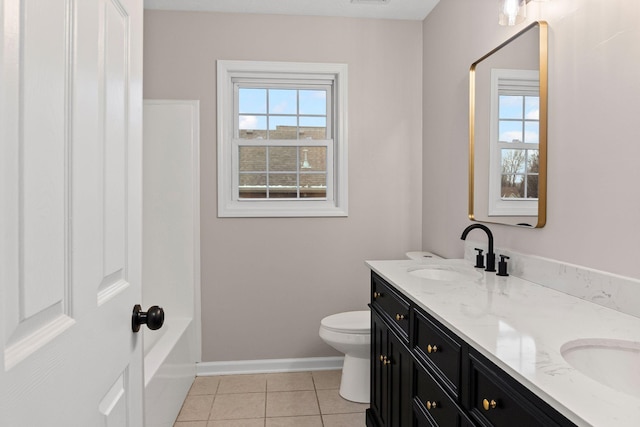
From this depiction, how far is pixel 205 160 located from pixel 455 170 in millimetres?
1684

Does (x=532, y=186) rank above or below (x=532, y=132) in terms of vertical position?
below

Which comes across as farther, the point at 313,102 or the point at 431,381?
the point at 313,102

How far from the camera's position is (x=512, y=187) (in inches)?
76.4

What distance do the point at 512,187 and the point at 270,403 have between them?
1.85 meters

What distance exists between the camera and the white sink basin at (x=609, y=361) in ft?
3.28

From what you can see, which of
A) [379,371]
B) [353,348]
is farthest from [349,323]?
[379,371]

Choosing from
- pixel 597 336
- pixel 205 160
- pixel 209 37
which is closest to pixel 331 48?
pixel 209 37

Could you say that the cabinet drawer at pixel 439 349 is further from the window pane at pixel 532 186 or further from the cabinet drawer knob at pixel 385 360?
the window pane at pixel 532 186

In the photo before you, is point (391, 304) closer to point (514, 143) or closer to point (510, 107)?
point (514, 143)

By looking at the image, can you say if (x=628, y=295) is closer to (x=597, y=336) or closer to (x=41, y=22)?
(x=597, y=336)

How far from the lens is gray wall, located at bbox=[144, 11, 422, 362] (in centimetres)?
294

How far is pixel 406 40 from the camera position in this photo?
3.08 meters

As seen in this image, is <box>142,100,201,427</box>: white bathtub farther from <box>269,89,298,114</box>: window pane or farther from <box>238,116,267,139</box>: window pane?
<box>269,89,298,114</box>: window pane

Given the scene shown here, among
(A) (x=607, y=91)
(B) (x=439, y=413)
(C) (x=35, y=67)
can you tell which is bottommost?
(B) (x=439, y=413)
